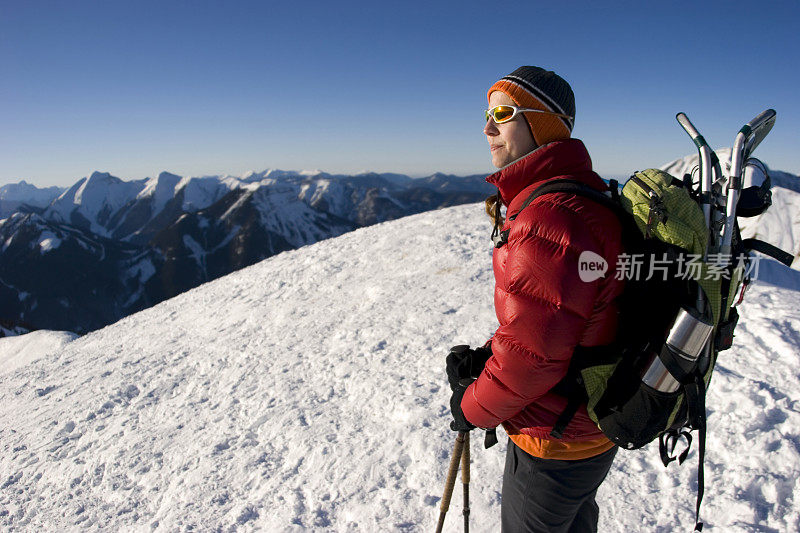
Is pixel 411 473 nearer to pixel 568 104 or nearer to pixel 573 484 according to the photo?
pixel 573 484

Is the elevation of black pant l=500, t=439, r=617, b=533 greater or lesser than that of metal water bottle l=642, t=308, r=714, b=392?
lesser

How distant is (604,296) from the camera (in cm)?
214

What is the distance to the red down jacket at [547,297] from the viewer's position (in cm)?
201

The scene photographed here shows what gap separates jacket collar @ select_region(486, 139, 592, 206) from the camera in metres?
2.38

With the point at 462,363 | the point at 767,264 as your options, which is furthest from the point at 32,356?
the point at 767,264

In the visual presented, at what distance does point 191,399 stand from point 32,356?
26.4 ft

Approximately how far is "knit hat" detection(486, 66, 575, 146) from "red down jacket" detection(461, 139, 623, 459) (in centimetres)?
15

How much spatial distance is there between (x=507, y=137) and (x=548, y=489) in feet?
7.42

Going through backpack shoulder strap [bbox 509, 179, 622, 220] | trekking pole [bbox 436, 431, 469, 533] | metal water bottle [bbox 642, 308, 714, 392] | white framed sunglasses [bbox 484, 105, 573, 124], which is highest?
white framed sunglasses [bbox 484, 105, 573, 124]

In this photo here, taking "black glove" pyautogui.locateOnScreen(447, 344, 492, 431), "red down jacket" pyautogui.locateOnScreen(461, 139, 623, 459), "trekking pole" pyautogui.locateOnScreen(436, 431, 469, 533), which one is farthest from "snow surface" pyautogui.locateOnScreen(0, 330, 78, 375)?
"red down jacket" pyautogui.locateOnScreen(461, 139, 623, 459)

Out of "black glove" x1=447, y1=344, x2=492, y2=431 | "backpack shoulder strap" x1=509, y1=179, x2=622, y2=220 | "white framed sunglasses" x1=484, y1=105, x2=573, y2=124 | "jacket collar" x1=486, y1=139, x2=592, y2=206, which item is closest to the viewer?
"backpack shoulder strap" x1=509, y1=179, x2=622, y2=220

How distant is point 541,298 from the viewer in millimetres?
2043

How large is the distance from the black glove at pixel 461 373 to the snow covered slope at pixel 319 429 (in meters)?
2.04

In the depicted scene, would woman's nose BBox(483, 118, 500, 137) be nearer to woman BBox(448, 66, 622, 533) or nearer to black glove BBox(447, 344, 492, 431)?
woman BBox(448, 66, 622, 533)
